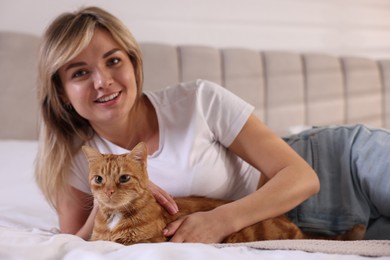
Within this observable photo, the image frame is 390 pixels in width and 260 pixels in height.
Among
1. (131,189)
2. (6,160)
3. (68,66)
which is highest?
(68,66)

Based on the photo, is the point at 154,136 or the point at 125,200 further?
the point at 154,136

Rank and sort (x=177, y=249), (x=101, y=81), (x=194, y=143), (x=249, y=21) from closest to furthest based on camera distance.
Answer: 1. (x=177, y=249)
2. (x=101, y=81)
3. (x=194, y=143)
4. (x=249, y=21)

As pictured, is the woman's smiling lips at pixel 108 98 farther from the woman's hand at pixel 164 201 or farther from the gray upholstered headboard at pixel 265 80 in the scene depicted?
the gray upholstered headboard at pixel 265 80

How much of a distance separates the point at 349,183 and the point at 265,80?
93 cm

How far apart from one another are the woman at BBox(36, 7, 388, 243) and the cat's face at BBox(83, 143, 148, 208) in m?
0.09

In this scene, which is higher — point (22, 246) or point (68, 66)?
point (68, 66)

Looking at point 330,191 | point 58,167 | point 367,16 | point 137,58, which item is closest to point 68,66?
point 137,58

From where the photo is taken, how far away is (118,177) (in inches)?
34.5

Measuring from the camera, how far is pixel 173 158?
47.0 inches

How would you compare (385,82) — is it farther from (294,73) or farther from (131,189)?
(131,189)

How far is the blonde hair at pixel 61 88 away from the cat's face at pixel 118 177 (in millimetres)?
317

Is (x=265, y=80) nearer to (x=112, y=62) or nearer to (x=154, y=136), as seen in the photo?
(x=154, y=136)

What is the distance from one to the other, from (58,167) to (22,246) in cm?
48

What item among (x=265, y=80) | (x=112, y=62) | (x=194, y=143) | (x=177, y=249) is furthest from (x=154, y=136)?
(x=265, y=80)
